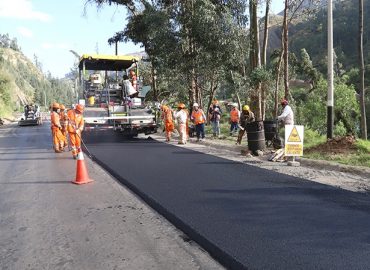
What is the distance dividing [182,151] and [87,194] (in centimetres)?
554

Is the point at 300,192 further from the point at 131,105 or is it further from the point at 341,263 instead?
the point at 131,105

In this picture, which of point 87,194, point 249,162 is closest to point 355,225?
point 87,194

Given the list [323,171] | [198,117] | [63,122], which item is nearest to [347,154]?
[323,171]

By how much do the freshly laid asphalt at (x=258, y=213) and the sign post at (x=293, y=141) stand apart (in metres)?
1.02

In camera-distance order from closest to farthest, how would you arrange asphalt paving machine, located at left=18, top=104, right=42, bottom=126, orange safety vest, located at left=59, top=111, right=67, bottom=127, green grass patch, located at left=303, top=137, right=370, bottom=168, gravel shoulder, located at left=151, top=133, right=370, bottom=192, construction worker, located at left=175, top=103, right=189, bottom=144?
1. gravel shoulder, located at left=151, top=133, right=370, bottom=192
2. green grass patch, located at left=303, top=137, right=370, bottom=168
3. orange safety vest, located at left=59, top=111, right=67, bottom=127
4. construction worker, located at left=175, top=103, right=189, bottom=144
5. asphalt paving machine, located at left=18, top=104, right=42, bottom=126

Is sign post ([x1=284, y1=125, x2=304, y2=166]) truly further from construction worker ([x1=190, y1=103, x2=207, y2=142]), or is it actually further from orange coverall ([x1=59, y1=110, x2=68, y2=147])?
orange coverall ([x1=59, y1=110, x2=68, y2=147])

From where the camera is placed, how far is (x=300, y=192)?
259 inches

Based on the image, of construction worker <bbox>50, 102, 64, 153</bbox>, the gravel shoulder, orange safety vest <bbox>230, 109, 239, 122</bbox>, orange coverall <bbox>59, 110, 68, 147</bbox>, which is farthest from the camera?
orange safety vest <bbox>230, 109, 239, 122</bbox>

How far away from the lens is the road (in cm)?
408

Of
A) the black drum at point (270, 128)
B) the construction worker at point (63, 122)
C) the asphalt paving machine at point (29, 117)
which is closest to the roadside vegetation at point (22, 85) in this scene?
the asphalt paving machine at point (29, 117)

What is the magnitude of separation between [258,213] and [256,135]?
224 inches

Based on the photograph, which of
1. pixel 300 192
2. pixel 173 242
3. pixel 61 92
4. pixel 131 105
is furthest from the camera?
pixel 61 92

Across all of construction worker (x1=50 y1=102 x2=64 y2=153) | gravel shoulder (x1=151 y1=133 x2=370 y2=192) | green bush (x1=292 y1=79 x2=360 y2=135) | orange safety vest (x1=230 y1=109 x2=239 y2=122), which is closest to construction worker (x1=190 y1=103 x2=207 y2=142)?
orange safety vest (x1=230 y1=109 x2=239 y2=122)

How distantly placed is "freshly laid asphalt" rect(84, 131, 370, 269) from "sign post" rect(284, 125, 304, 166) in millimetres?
1015
